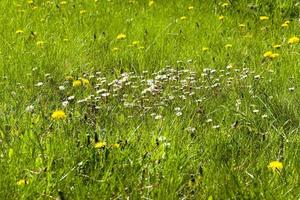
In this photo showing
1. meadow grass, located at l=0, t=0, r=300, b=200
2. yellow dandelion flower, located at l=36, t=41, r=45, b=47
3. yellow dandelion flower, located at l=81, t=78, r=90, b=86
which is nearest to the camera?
meadow grass, located at l=0, t=0, r=300, b=200

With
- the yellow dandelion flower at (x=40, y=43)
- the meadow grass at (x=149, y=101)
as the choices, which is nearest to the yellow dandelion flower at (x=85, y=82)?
the meadow grass at (x=149, y=101)

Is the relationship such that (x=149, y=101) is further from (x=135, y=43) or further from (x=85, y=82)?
(x=135, y=43)

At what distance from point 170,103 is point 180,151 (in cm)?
82

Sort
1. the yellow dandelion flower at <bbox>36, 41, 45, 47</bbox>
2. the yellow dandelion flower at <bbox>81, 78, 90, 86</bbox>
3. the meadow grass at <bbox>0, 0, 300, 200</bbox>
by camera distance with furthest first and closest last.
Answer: the yellow dandelion flower at <bbox>36, 41, 45, 47</bbox> → the yellow dandelion flower at <bbox>81, 78, 90, 86</bbox> → the meadow grass at <bbox>0, 0, 300, 200</bbox>

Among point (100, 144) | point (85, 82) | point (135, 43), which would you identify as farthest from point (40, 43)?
point (100, 144)

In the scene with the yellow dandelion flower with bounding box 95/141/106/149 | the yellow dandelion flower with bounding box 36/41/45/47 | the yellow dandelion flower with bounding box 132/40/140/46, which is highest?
the yellow dandelion flower with bounding box 95/141/106/149

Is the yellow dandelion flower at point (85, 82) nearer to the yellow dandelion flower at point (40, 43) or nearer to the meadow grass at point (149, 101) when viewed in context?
the meadow grass at point (149, 101)

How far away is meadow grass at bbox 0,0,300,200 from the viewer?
2.32 m

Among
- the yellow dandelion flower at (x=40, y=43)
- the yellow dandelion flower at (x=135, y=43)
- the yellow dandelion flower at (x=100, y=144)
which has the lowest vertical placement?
the yellow dandelion flower at (x=135, y=43)

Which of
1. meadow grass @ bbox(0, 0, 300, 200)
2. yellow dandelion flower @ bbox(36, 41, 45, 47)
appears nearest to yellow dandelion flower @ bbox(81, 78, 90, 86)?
meadow grass @ bbox(0, 0, 300, 200)

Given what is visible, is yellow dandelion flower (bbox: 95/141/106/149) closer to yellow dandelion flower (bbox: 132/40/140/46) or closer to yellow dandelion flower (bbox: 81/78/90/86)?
yellow dandelion flower (bbox: 81/78/90/86)

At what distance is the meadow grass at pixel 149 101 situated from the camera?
7.61ft

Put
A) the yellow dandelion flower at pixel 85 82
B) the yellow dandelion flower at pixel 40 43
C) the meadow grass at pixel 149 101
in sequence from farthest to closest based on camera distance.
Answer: the yellow dandelion flower at pixel 40 43, the yellow dandelion flower at pixel 85 82, the meadow grass at pixel 149 101

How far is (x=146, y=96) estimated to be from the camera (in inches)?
137
